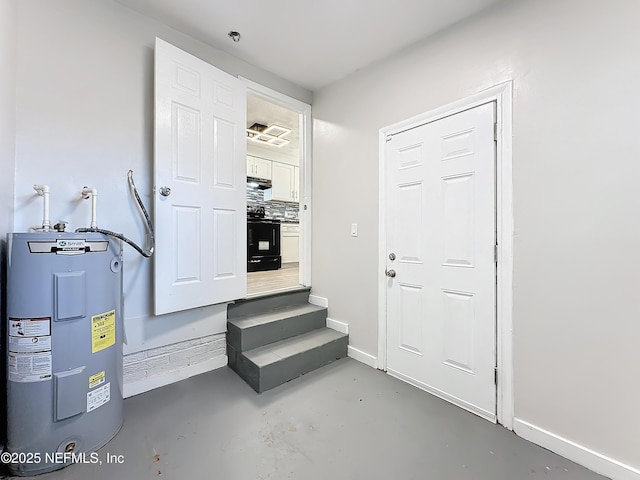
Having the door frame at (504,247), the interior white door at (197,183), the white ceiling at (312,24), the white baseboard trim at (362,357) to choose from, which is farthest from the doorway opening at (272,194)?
the door frame at (504,247)

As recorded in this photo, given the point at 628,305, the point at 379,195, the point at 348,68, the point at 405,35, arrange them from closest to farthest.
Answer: the point at 628,305
the point at 405,35
the point at 379,195
the point at 348,68

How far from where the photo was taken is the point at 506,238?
167cm

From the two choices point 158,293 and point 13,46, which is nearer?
point 13,46

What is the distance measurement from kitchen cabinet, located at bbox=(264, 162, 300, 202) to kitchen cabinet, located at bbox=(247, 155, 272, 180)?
0.12m

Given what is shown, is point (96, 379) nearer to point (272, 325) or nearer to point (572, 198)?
point (272, 325)

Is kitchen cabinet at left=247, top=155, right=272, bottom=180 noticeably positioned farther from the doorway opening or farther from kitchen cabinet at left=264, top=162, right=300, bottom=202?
kitchen cabinet at left=264, top=162, right=300, bottom=202

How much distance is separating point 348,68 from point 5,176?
2483mm

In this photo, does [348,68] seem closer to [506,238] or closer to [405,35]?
[405,35]

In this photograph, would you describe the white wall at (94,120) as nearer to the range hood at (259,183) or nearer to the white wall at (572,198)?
the white wall at (572,198)

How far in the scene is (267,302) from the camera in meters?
2.65

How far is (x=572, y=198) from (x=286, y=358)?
2040mm

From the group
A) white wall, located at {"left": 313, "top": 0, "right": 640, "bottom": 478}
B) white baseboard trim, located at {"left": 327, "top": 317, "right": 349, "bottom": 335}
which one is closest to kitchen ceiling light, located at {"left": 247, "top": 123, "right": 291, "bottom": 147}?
white wall, located at {"left": 313, "top": 0, "right": 640, "bottom": 478}

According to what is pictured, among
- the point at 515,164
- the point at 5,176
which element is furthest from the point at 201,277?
the point at 515,164

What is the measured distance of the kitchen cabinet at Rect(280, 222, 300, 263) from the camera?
5.48 meters
